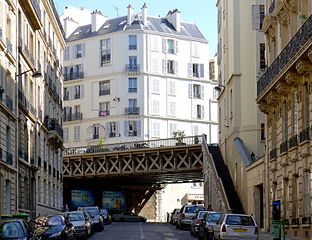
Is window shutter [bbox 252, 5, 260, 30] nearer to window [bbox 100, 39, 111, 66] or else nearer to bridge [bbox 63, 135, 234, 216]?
bridge [bbox 63, 135, 234, 216]

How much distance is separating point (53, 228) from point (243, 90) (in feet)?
101

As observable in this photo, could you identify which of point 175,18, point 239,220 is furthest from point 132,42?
point 239,220

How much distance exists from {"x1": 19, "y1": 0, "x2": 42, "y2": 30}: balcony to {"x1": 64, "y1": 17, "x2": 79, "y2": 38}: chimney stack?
49.1m

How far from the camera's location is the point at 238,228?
30469 mm

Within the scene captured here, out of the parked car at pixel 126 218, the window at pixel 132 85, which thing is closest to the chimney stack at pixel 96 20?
the window at pixel 132 85

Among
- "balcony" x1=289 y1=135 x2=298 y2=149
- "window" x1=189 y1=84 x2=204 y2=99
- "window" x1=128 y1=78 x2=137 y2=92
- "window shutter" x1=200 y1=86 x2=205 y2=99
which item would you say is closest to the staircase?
"balcony" x1=289 y1=135 x2=298 y2=149

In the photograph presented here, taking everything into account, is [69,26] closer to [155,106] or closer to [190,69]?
[190,69]

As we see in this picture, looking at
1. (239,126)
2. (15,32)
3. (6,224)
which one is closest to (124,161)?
(239,126)

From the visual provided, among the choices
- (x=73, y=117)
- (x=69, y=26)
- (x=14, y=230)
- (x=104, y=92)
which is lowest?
(x=14, y=230)

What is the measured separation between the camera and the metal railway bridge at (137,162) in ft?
234

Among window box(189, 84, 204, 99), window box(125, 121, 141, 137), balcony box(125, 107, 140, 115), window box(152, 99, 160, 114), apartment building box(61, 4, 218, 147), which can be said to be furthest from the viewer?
window box(189, 84, 204, 99)

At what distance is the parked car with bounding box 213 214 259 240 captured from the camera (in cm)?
3030

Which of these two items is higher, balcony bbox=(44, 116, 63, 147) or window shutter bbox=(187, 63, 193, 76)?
window shutter bbox=(187, 63, 193, 76)

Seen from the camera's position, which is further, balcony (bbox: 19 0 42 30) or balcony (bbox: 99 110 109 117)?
balcony (bbox: 99 110 109 117)
